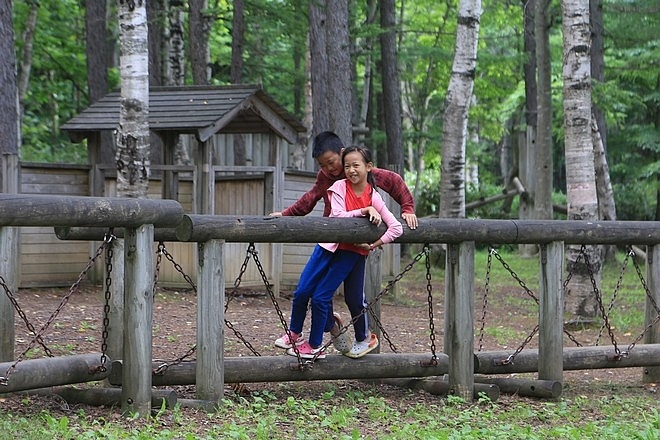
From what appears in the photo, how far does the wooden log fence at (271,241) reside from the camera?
7.05m

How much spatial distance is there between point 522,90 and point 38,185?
25.2 m

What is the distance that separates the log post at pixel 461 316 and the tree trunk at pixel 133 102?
432 centimetres

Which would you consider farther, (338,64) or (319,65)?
(319,65)

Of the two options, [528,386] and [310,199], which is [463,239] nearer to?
[310,199]

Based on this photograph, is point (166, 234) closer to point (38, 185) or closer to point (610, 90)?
point (38, 185)

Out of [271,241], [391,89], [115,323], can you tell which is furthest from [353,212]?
[391,89]

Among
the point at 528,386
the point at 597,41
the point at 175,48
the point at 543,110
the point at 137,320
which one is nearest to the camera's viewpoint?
the point at 137,320

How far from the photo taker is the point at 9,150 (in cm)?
1478

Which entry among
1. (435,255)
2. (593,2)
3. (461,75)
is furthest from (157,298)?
(593,2)

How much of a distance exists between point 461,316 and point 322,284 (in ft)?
4.37

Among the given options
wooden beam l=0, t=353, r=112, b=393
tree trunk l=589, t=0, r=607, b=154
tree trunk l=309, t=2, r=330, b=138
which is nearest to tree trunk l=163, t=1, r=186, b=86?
tree trunk l=309, t=2, r=330, b=138

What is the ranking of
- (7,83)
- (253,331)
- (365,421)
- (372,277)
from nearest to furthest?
(365,421) < (372,277) < (253,331) < (7,83)

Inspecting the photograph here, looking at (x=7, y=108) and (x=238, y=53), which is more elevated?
(x=238, y=53)

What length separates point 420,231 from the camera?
8539mm
